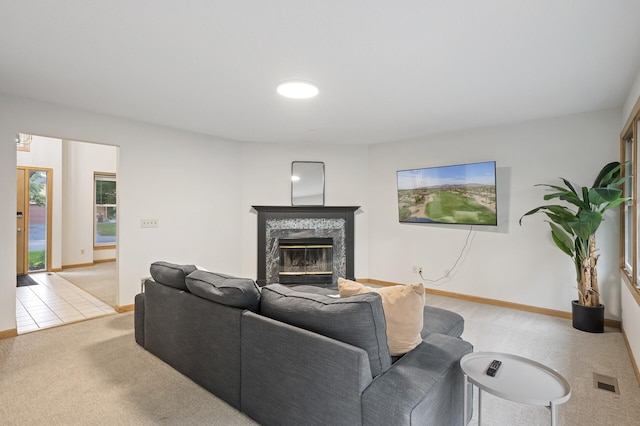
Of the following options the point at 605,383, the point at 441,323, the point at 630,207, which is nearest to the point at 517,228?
the point at 630,207

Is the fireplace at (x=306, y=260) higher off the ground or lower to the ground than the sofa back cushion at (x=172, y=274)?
lower

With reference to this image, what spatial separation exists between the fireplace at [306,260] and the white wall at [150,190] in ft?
2.45

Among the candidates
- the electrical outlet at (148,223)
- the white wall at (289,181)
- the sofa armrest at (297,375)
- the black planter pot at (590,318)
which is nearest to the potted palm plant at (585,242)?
the black planter pot at (590,318)

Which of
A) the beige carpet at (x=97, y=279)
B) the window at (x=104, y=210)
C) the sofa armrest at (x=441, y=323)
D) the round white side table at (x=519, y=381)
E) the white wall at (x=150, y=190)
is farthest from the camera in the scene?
the window at (x=104, y=210)

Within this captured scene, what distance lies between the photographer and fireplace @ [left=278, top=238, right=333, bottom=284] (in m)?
5.41

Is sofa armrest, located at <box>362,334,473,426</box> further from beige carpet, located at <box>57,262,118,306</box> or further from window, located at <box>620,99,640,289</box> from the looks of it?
beige carpet, located at <box>57,262,118,306</box>

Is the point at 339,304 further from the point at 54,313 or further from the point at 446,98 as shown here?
the point at 54,313

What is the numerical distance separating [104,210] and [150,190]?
4248 millimetres

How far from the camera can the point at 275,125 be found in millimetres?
4348

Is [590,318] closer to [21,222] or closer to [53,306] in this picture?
[53,306]

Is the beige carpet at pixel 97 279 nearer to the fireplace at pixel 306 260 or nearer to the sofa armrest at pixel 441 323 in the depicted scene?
the fireplace at pixel 306 260

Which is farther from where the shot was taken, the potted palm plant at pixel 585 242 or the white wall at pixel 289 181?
the white wall at pixel 289 181

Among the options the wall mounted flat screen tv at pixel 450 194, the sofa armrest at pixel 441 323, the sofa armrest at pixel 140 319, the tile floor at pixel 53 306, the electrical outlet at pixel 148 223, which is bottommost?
the tile floor at pixel 53 306

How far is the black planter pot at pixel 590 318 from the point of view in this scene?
3355 mm
